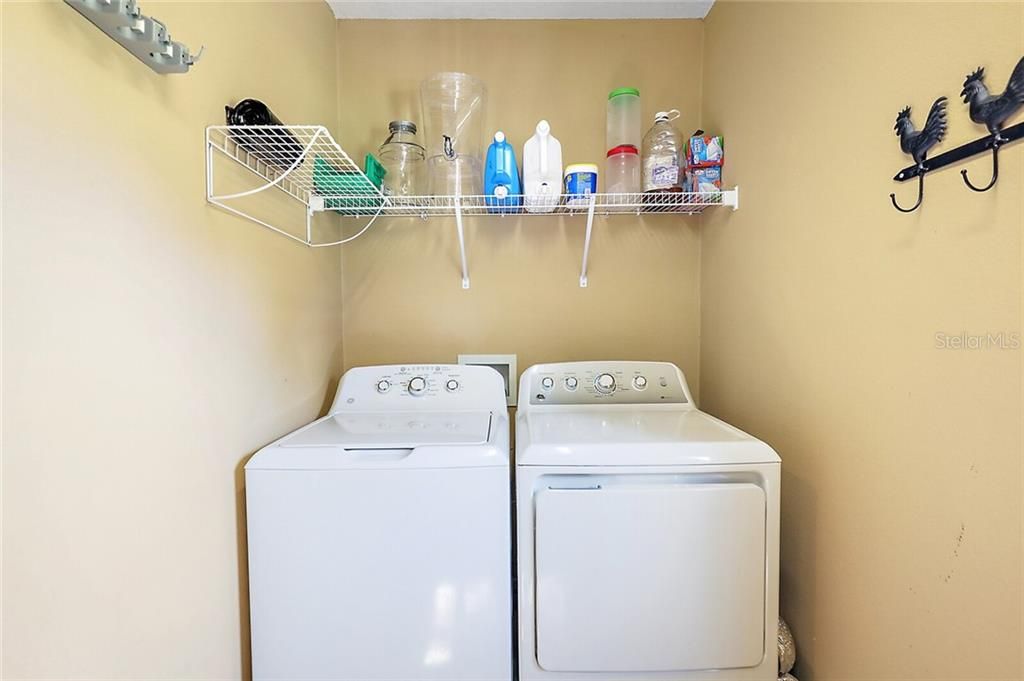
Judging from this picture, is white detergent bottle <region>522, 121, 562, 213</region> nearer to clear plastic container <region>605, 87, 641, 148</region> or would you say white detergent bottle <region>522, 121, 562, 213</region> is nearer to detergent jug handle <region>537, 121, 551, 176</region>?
detergent jug handle <region>537, 121, 551, 176</region>

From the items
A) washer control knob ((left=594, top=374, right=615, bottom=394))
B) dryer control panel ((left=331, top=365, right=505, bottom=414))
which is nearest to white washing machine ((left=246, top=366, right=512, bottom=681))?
dryer control panel ((left=331, top=365, right=505, bottom=414))

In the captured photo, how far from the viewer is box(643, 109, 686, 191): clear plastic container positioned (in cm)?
151

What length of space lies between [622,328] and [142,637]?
157cm

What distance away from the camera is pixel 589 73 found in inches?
68.9

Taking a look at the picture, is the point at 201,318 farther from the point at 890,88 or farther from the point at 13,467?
the point at 890,88

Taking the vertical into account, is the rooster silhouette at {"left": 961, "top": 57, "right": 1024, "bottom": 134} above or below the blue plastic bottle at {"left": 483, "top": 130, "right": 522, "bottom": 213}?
below

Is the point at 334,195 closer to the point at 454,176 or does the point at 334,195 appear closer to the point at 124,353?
the point at 454,176

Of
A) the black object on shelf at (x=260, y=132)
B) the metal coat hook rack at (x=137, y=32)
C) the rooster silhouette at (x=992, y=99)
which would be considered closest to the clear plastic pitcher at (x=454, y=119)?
the black object on shelf at (x=260, y=132)

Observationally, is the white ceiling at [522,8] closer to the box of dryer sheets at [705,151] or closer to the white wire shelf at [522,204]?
the box of dryer sheets at [705,151]

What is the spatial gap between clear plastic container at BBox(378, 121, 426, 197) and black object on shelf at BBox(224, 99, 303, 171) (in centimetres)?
46

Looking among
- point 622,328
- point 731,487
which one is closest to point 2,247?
point 731,487

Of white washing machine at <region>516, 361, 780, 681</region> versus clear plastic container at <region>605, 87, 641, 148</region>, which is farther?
clear plastic container at <region>605, 87, 641, 148</region>

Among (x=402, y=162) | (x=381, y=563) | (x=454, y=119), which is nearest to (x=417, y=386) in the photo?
(x=381, y=563)

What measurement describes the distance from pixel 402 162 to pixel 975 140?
146 cm
